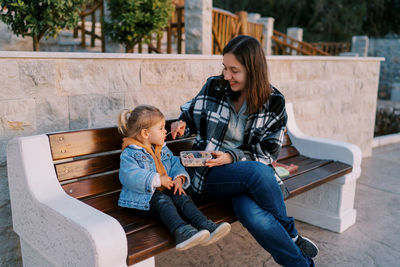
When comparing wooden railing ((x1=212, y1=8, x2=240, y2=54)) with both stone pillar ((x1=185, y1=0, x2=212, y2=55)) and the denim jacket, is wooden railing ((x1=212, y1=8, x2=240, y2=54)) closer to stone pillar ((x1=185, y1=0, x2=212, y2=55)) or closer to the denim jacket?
stone pillar ((x1=185, y1=0, x2=212, y2=55))

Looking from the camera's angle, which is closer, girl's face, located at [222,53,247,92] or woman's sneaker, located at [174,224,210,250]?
woman's sneaker, located at [174,224,210,250]

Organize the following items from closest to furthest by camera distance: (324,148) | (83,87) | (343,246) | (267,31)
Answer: (83,87)
(343,246)
(324,148)
(267,31)

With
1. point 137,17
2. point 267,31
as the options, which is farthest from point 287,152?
point 267,31

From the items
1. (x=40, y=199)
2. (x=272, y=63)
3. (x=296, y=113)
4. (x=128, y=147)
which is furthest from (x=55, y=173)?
(x=296, y=113)

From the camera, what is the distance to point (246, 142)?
2506 mm

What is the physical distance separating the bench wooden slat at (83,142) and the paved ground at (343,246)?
98 cm

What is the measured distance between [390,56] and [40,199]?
61.2 feet

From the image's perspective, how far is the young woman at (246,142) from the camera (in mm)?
2223

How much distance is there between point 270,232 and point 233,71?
3.17 feet

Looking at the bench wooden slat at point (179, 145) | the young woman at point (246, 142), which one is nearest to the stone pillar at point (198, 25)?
the bench wooden slat at point (179, 145)

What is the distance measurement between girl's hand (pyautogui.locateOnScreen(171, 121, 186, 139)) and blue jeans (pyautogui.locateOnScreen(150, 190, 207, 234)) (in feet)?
1.52

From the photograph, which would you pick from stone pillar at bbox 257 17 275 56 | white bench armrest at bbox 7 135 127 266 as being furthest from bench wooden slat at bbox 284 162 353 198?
stone pillar at bbox 257 17 275 56

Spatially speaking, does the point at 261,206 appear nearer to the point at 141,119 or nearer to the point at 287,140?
the point at 141,119

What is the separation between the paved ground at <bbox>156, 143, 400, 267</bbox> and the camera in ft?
9.21
